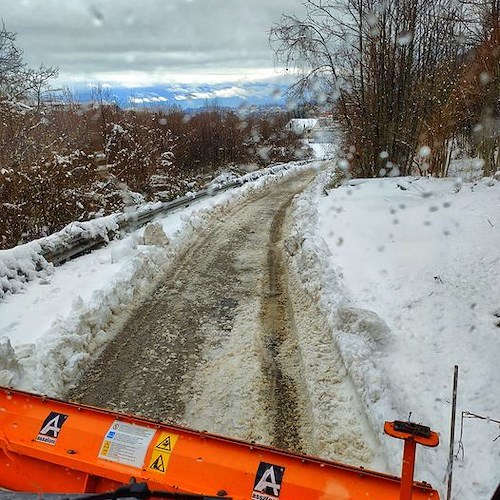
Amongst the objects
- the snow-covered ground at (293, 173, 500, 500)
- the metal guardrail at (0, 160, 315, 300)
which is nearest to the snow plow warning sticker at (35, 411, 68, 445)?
the snow-covered ground at (293, 173, 500, 500)

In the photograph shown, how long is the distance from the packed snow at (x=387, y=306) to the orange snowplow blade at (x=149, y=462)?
1226 millimetres

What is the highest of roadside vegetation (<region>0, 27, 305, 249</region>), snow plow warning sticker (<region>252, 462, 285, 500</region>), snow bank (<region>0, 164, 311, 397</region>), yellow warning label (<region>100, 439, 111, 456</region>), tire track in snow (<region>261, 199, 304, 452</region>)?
roadside vegetation (<region>0, 27, 305, 249</region>)

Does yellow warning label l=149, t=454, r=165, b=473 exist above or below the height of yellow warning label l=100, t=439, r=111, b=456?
below

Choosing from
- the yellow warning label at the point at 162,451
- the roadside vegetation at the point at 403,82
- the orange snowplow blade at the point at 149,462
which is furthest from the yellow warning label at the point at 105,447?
the roadside vegetation at the point at 403,82

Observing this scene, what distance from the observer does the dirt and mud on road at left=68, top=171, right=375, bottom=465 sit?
4.54 meters

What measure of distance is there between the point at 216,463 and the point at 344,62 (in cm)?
1555

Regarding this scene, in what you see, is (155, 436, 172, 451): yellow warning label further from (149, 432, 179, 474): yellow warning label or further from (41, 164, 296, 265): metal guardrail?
(41, 164, 296, 265): metal guardrail

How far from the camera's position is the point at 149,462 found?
290 centimetres

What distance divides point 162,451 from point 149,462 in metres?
0.10

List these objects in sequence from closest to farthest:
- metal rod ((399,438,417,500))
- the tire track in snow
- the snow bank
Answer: metal rod ((399,438,417,500))
the tire track in snow
the snow bank

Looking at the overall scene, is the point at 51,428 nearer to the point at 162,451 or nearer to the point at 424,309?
the point at 162,451

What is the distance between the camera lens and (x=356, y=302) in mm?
6637

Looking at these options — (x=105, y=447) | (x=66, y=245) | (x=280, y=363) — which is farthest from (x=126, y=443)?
(x=66, y=245)

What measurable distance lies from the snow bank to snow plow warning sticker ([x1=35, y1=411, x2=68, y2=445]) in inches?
71.8
